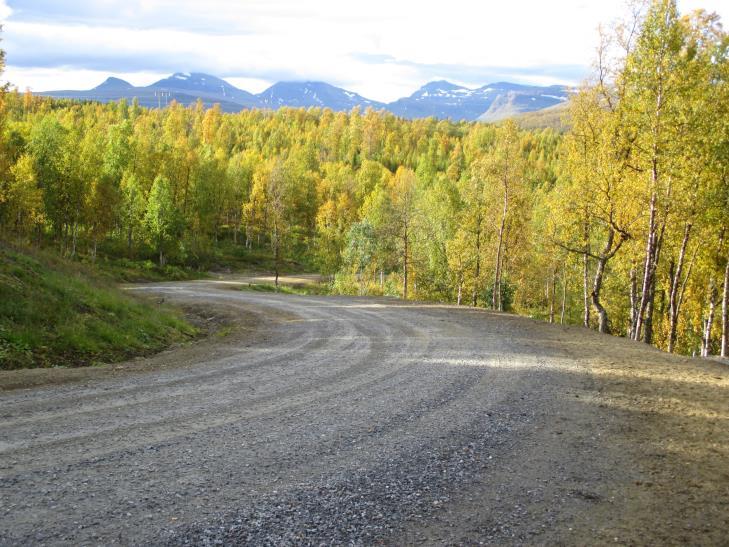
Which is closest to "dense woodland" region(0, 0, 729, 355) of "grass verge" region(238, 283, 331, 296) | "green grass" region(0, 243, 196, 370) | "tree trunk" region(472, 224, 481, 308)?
"tree trunk" region(472, 224, 481, 308)

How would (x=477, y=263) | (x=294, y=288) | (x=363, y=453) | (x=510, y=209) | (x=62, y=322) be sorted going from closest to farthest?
(x=363, y=453) < (x=62, y=322) < (x=510, y=209) < (x=477, y=263) < (x=294, y=288)

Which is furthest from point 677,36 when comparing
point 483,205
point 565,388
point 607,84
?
point 483,205

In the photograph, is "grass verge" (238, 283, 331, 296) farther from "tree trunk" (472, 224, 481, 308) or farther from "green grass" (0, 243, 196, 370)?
"green grass" (0, 243, 196, 370)

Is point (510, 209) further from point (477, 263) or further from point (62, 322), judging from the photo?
point (62, 322)

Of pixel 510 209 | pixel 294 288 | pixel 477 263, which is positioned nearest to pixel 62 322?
pixel 510 209

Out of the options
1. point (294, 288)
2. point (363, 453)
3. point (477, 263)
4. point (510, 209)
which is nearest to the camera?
point (363, 453)

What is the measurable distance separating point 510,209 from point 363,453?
28188 mm

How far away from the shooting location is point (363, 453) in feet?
25.0

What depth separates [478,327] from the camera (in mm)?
21562

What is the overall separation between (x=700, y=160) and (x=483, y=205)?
63.9 feet

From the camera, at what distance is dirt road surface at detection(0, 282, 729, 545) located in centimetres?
554

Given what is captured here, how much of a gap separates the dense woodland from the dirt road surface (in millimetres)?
9880

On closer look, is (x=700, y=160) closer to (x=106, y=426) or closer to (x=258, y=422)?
(x=258, y=422)

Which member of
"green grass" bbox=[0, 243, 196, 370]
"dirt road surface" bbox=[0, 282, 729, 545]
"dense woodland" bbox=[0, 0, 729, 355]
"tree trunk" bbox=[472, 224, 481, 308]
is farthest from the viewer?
"tree trunk" bbox=[472, 224, 481, 308]
